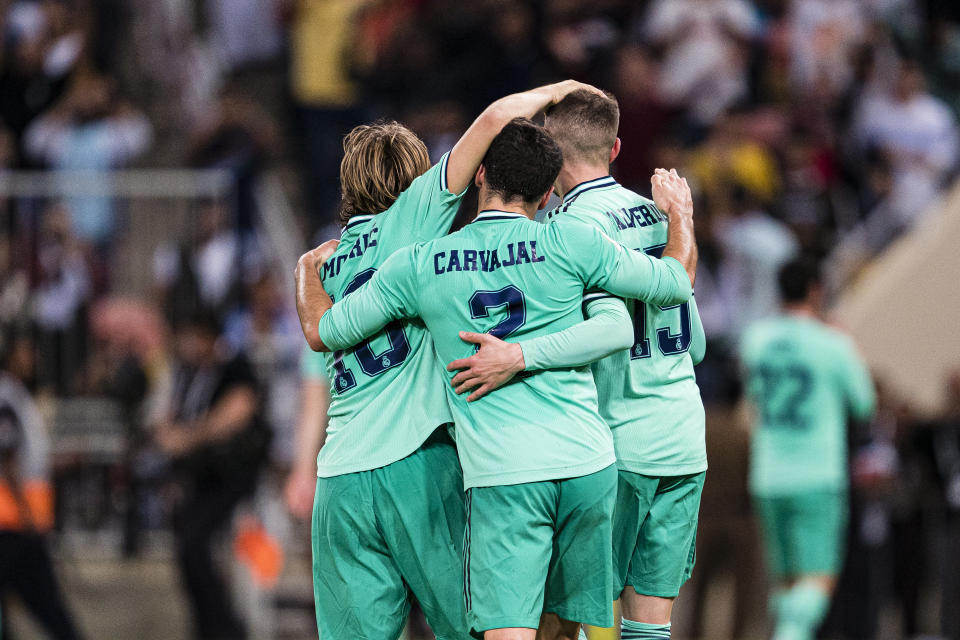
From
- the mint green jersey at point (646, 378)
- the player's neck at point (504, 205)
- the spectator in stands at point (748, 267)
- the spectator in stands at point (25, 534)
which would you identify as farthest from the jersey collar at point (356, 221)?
the spectator in stands at point (748, 267)

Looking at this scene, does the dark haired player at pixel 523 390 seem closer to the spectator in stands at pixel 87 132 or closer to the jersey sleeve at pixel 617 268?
the jersey sleeve at pixel 617 268

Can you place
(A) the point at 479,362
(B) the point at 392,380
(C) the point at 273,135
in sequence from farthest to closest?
(C) the point at 273,135
(B) the point at 392,380
(A) the point at 479,362

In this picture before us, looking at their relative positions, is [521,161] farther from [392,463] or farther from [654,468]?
[654,468]

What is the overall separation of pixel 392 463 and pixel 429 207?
3.02 ft

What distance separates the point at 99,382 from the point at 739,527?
5.32 m

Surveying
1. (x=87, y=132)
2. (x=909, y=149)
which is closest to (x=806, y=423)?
(x=909, y=149)

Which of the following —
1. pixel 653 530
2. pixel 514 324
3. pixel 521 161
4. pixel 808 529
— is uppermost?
pixel 521 161

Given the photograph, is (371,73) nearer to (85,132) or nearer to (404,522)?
(85,132)

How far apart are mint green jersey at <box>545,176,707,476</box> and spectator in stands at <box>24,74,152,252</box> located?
29.7 ft

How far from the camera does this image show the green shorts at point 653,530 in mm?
5699

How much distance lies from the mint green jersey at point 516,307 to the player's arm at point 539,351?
68mm

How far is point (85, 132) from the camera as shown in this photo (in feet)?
45.8

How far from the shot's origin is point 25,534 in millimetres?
10273

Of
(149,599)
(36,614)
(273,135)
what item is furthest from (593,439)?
(273,135)
